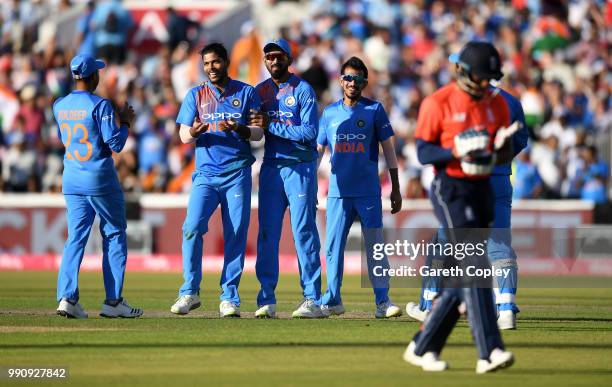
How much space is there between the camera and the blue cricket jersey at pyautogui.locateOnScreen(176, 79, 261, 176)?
13633mm

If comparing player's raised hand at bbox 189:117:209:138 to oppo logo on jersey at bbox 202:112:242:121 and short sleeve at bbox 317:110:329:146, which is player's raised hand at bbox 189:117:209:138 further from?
Answer: short sleeve at bbox 317:110:329:146

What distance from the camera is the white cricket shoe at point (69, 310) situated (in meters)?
13.3

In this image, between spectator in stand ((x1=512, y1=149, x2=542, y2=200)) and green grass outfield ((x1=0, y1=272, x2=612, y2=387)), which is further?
spectator in stand ((x1=512, y1=149, x2=542, y2=200))

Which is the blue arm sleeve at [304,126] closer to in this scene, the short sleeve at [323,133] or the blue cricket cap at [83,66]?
the short sleeve at [323,133]

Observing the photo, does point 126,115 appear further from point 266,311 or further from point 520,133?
point 520,133

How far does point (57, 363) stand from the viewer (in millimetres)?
10000

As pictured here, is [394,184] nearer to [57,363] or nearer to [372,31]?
[57,363]

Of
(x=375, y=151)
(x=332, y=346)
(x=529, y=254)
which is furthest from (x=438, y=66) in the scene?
(x=332, y=346)

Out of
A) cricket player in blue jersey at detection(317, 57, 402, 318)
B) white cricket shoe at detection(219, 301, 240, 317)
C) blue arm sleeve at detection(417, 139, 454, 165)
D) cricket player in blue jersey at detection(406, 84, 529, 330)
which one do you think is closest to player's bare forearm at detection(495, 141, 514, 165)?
blue arm sleeve at detection(417, 139, 454, 165)

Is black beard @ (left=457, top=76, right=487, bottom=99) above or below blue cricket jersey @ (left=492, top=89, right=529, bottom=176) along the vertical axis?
above

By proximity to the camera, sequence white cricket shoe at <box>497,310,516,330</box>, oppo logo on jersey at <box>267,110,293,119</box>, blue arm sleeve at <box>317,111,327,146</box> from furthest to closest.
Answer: blue arm sleeve at <box>317,111,327,146</box> → oppo logo on jersey at <box>267,110,293,119</box> → white cricket shoe at <box>497,310,516,330</box>

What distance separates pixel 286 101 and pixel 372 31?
17671 millimetres

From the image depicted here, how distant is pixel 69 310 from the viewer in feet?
43.8

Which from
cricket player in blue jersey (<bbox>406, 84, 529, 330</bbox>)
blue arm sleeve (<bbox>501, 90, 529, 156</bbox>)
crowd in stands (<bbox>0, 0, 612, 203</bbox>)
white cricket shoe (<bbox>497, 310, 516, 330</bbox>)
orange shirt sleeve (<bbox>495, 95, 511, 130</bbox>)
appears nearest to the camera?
orange shirt sleeve (<bbox>495, 95, 511, 130</bbox>)
